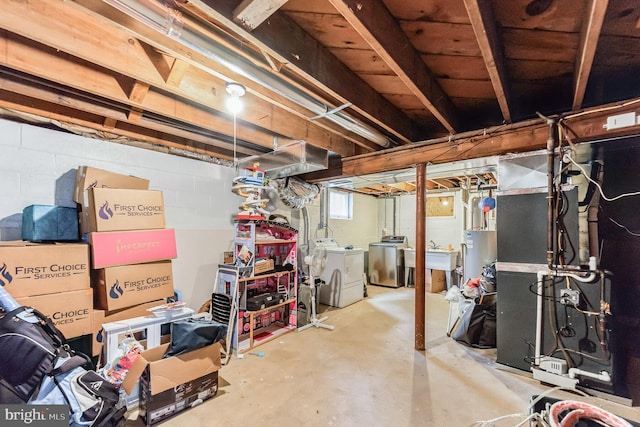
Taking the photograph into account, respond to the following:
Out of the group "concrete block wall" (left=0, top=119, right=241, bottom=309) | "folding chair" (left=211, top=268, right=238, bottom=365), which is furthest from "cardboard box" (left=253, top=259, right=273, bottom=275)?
"concrete block wall" (left=0, top=119, right=241, bottom=309)

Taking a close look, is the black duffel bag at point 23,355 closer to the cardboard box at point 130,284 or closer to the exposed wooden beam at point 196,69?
the cardboard box at point 130,284

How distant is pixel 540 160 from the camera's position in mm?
2441

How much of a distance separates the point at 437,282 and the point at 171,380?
508 centimetres

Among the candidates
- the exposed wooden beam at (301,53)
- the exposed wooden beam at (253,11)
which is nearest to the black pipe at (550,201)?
the exposed wooden beam at (301,53)

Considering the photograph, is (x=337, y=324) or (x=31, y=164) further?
(x=337, y=324)

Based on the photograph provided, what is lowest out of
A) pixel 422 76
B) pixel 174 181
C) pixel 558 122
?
pixel 174 181

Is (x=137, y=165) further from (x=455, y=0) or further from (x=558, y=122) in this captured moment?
(x=558, y=122)

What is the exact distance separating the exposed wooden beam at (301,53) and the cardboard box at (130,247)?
5.85 feet

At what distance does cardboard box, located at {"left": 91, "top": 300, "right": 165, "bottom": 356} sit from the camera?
7.01ft

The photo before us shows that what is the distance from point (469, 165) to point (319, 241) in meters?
2.68

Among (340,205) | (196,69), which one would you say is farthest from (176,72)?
(340,205)

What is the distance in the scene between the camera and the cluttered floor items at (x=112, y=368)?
143 centimetres

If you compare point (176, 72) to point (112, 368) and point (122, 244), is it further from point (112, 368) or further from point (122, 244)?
point (112, 368)

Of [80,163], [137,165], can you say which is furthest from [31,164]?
[137,165]
